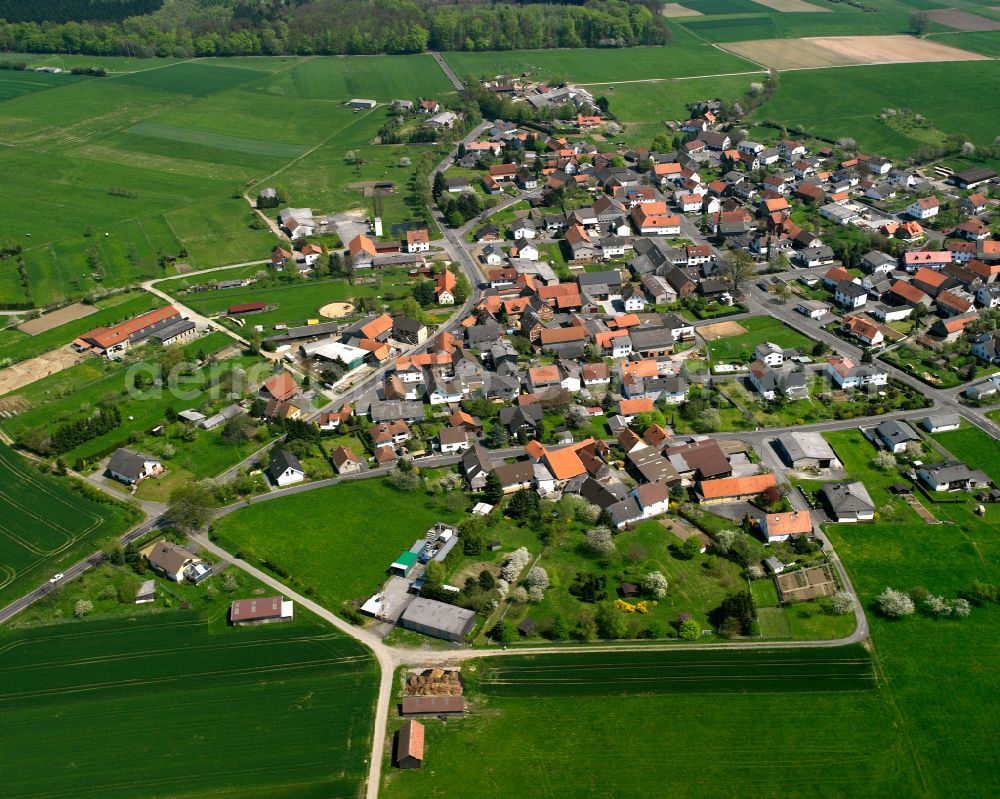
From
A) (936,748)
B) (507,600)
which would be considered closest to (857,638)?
(936,748)

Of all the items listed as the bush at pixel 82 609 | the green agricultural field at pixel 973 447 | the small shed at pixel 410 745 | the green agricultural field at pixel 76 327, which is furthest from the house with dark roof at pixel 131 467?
the green agricultural field at pixel 973 447

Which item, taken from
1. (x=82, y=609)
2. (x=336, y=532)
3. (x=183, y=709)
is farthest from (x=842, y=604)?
(x=82, y=609)

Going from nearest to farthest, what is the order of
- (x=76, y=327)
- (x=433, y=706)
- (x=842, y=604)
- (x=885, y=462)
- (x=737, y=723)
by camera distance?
(x=737, y=723) < (x=433, y=706) < (x=842, y=604) < (x=885, y=462) < (x=76, y=327)

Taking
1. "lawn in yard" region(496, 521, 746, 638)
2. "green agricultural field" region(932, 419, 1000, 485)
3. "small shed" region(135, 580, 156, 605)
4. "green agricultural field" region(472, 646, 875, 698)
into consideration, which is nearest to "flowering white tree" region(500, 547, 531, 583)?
"lawn in yard" region(496, 521, 746, 638)

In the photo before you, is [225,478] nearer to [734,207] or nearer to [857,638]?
[857,638]

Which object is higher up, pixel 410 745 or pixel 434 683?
pixel 410 745

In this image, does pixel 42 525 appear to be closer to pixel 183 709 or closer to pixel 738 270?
pixel 183 709
